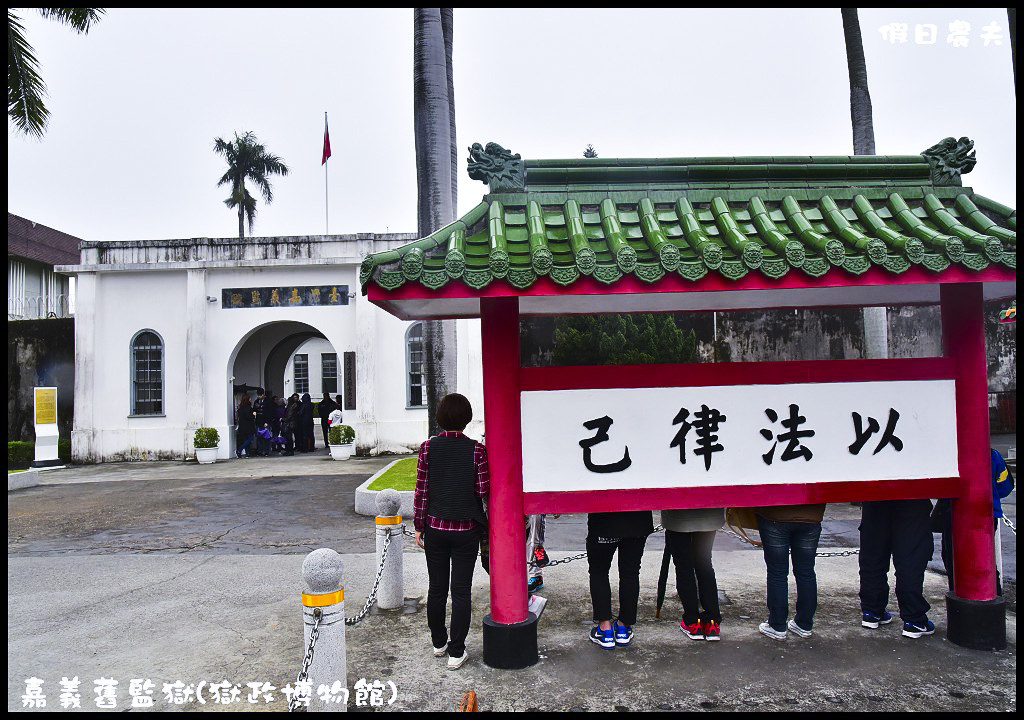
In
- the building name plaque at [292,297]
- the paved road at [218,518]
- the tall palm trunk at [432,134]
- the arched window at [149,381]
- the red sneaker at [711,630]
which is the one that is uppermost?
the tall palm trunk at [432,134]

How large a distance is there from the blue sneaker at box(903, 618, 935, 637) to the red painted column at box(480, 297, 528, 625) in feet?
9.16

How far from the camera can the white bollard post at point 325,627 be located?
3758 mm

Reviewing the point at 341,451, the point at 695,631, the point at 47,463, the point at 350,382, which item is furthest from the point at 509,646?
the point at 47,463

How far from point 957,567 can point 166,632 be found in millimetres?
5934

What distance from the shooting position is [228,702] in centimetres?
416

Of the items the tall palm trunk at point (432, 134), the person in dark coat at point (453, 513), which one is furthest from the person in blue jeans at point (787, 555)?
the tall palm trunk at point (432, 134)

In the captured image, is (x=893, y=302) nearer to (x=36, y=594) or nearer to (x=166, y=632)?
(x=166, y=632)

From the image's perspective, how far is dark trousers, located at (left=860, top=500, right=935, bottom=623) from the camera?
4902 mm

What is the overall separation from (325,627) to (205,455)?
16.2 meters

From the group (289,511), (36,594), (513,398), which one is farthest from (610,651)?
(289,511)

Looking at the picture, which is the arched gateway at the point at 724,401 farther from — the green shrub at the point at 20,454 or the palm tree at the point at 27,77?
the green shrub at the point at 20,454

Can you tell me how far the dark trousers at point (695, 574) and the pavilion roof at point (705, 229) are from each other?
187cm

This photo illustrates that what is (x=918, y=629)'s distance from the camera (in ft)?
16.1

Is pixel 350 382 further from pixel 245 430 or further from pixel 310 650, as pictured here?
pixel 310 650
